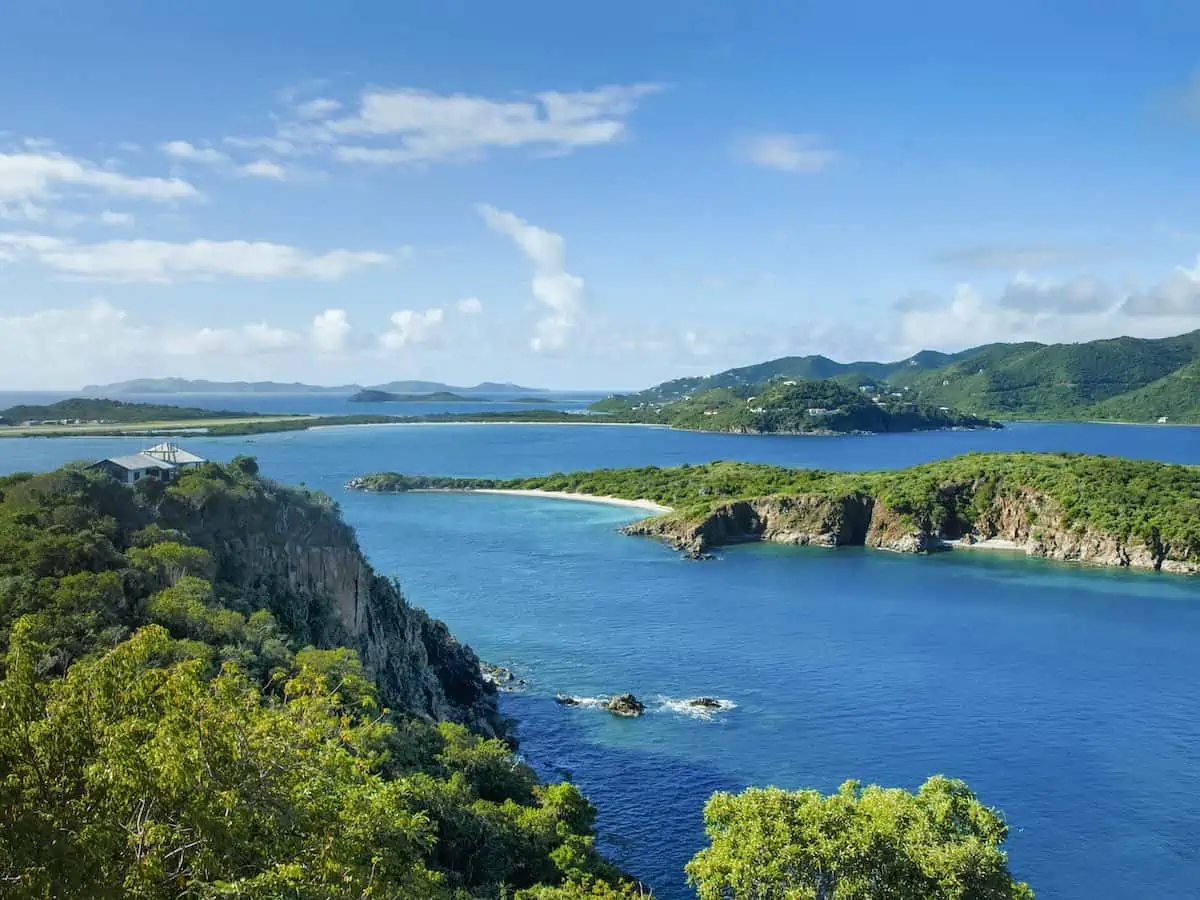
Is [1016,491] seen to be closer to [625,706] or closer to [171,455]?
[625,706]

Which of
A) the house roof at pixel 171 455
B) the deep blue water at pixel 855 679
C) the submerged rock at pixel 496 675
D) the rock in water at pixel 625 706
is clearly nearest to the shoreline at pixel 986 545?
the deep blue water at pixel 855 679

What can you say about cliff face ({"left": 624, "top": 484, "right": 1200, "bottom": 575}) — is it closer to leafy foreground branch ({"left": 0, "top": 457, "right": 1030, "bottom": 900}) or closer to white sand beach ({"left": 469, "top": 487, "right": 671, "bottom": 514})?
white sand beach ({"left": 469, "top": 487, "right": 671, "bottom": 514})

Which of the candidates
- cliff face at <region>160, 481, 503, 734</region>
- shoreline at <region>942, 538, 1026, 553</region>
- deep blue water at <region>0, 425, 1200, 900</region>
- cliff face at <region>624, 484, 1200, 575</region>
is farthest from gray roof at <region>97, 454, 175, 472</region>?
shoreline at <region>942, 538, 1026, 553</region>

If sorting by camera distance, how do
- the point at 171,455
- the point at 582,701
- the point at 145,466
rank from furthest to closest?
1. the point at 171,455
2. the point at 145,466
3. the point at 582,701

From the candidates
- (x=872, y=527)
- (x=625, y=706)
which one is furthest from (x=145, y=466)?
(x=872, y=527)

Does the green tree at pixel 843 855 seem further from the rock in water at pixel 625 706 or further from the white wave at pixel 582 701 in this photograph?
the white wave at pixel 582 701

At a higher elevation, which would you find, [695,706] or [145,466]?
[145,466]

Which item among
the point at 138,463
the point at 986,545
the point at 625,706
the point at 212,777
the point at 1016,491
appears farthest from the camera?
the point at 1016,491
